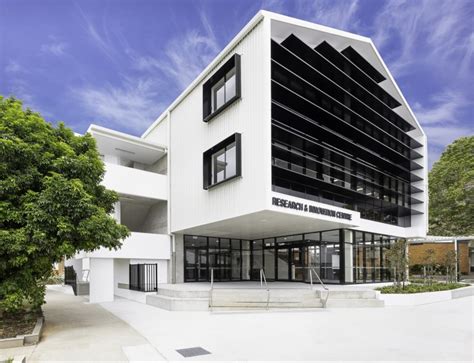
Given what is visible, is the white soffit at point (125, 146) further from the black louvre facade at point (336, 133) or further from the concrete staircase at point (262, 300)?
the concrete staircase at point (262, 300)

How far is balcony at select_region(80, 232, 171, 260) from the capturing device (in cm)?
1964

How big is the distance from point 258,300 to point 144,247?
26.5ft

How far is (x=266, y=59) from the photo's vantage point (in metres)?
15.2

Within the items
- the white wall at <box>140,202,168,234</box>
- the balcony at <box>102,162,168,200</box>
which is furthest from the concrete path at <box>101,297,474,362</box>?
the white wall at <box>140,202,168,234</box>

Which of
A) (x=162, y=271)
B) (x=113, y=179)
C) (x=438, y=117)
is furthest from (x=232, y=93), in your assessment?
(x=438, y=117)

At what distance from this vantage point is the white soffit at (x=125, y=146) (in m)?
20.4

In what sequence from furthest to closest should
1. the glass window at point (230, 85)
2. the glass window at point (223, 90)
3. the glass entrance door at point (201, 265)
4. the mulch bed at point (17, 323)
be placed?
1. the glass entrance door at point (201, 265)
2. the glass window at point (223, 90)
3. the glass window at point (230, 85)
4. the mulch bed at point (17, 323)

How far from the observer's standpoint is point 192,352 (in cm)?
805

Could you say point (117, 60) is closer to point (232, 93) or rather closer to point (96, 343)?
point (232, 93)

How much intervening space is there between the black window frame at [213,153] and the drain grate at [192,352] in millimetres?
8527

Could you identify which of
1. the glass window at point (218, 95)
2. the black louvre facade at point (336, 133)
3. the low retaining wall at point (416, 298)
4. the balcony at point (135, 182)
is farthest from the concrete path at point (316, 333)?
the glass window at point (218, 95)

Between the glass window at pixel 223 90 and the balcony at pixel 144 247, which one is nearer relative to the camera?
the glass window at pixel 223 90

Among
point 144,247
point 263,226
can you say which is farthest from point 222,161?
point 144,247

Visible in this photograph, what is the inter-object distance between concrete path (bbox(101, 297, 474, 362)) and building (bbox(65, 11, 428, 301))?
4423 millimetres
